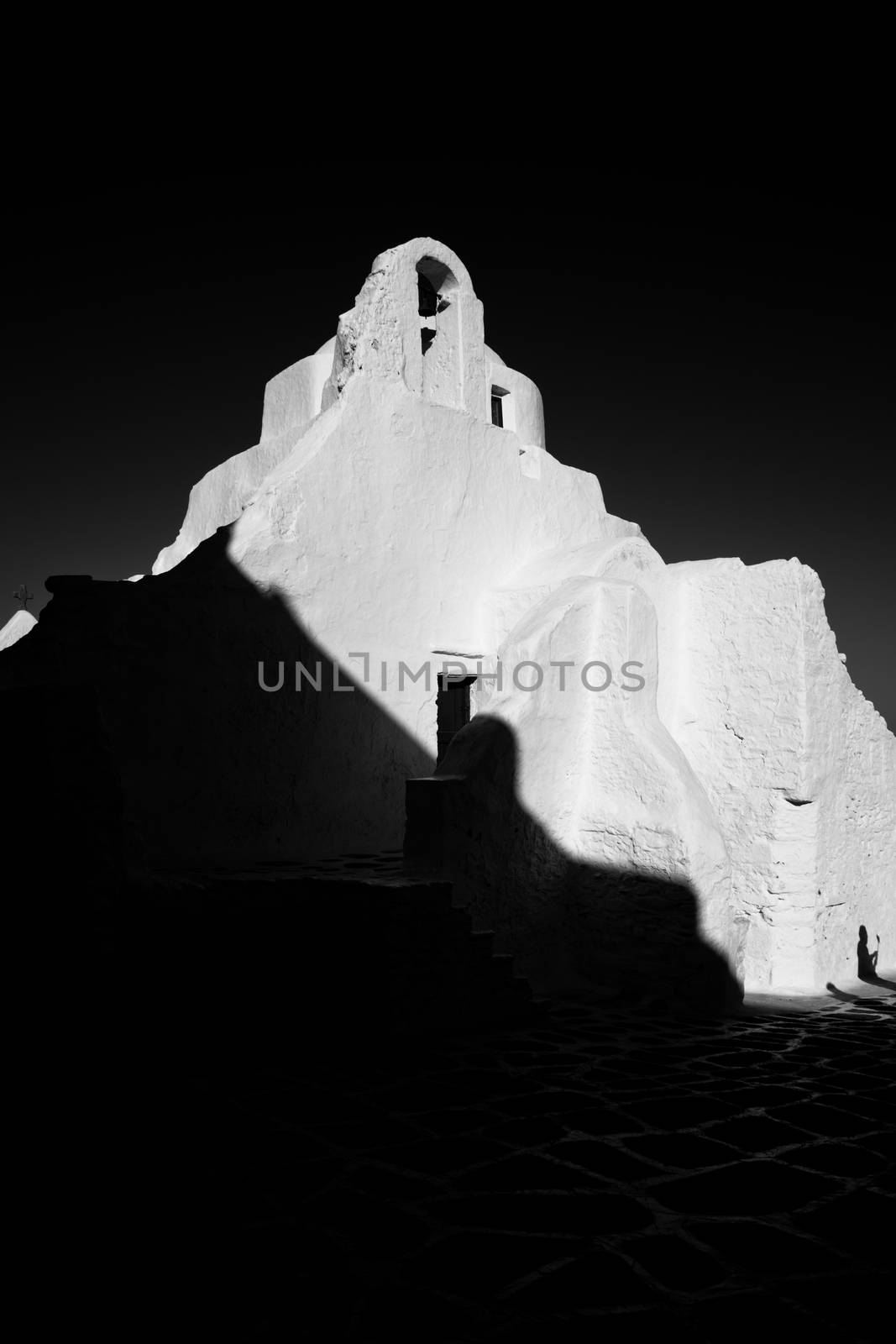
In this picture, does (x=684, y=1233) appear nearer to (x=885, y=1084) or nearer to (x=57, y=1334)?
(x=57, y=1334)

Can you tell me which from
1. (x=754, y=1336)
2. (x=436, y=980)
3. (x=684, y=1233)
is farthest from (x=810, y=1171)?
(x=436, y=980)

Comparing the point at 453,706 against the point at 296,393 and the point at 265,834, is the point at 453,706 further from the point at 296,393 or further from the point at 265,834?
the point at 296,393

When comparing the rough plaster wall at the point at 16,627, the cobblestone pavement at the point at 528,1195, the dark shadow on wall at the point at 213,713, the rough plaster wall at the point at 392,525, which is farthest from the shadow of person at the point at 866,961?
the rough plaster wall at the point at 16,627

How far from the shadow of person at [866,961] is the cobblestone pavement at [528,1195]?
178 inches

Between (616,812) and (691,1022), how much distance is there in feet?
5.89

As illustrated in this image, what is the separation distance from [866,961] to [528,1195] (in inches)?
314

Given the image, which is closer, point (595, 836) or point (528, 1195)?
point (528, 1195)

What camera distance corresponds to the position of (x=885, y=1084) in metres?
5.65

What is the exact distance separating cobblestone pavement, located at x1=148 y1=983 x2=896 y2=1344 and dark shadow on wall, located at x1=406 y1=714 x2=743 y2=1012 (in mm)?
1674

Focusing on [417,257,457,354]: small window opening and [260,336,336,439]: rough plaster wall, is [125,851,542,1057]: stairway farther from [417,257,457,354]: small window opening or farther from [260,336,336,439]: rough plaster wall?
[260,336,336,439]: rough plaster wall

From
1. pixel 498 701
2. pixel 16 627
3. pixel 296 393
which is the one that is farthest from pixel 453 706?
pixel 16 627

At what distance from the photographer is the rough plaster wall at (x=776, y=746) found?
963cm

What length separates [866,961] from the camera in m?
10.5

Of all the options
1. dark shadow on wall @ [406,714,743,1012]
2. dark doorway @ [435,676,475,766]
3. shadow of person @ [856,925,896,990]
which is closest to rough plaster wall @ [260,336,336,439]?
dark doorway @ [435,676,475,766]
